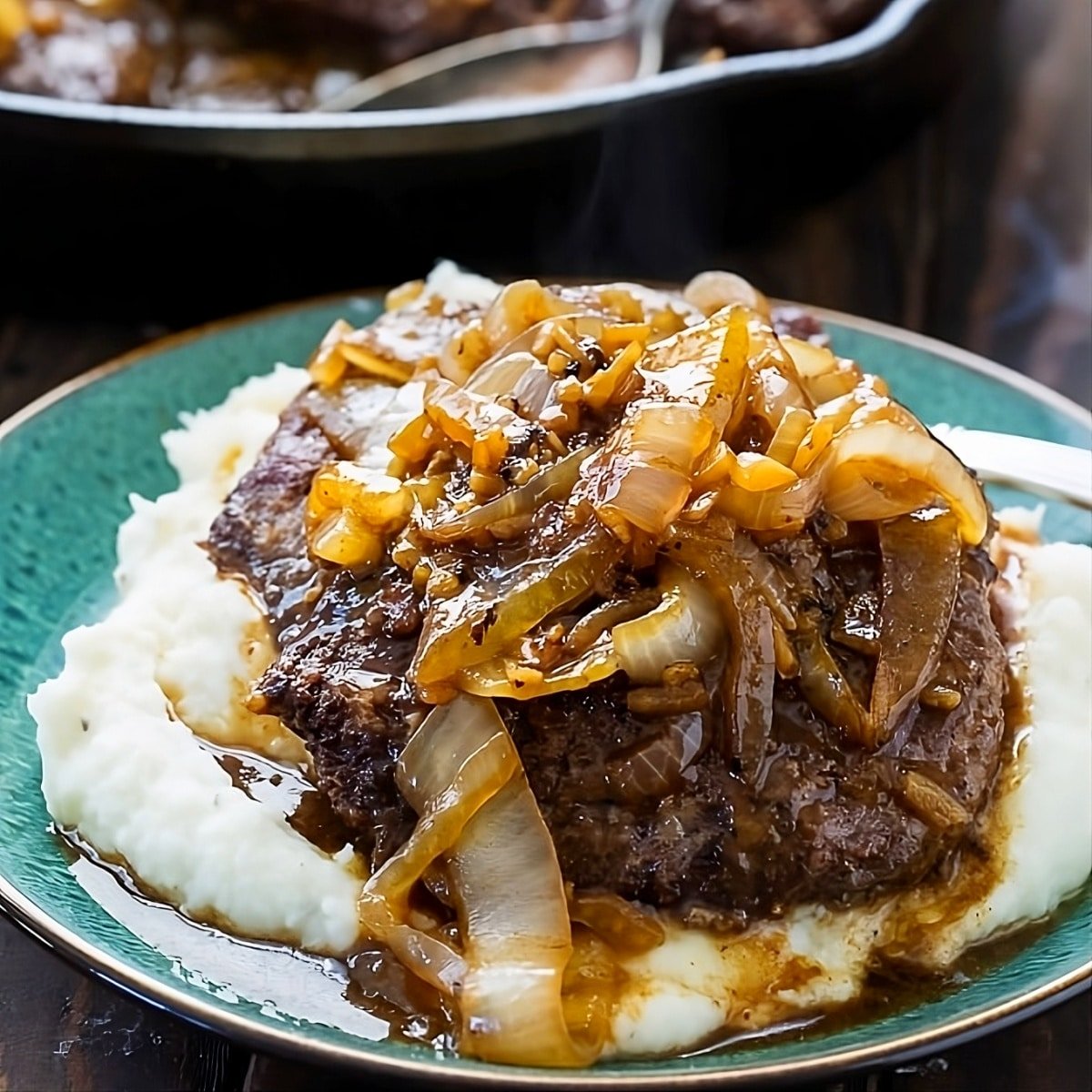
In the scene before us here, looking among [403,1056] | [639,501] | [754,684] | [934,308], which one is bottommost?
[934,308]

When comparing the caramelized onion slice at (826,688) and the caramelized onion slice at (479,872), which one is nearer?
the caramelized onion slice at (479,872)

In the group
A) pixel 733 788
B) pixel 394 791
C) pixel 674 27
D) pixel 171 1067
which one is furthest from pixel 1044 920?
pixel 674 27

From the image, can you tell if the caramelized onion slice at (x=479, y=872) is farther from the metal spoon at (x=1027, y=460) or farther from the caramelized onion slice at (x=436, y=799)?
the metal spoon at (x=1027, y=460)

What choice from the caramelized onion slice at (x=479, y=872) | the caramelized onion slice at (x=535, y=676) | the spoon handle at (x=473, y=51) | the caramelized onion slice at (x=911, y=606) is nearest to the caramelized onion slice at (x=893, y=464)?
the caramelized onion slice at (x=911, y=606)

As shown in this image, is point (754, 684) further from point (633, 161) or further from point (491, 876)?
point (633, 161)

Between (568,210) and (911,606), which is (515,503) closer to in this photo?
(911,606)

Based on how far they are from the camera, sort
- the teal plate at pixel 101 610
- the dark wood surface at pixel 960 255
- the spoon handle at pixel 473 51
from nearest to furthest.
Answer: the teal plate at pixel 101 610, the dark wood surface at pixel 960 255, the spoon handle at pixel 473 51
